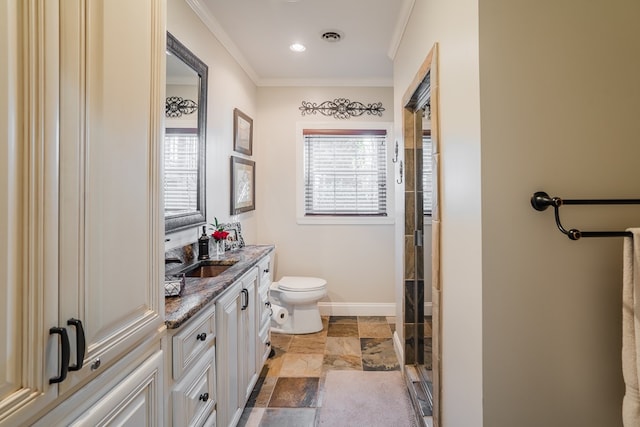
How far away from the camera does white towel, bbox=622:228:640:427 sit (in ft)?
3.18

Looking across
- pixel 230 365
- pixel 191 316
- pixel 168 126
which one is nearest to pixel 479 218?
A: pixel 191 316

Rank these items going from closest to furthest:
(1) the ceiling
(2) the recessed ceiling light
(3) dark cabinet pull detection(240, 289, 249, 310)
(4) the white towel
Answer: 1. (4) the white towel
2. (3) dark cabinet pull detection(240, 289, 249, 310)
3. (1) the ceiling
4. (2) the recessed ceiling light

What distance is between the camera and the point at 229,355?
1.71m

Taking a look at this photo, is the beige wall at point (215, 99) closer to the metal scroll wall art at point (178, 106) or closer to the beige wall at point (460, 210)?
the metal scroll wall art at point (178, 106)

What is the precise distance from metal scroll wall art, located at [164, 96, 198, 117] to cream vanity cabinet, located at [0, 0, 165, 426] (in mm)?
1040

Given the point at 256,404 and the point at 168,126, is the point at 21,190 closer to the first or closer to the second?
the point at 168,126

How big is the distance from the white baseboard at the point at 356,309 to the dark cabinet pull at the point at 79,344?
128 inches

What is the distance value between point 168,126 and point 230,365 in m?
1.38

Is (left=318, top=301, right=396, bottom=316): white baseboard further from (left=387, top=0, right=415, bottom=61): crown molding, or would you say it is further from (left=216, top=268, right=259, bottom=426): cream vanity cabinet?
(left=387, top=0, right=415, bottom=61): crown molding

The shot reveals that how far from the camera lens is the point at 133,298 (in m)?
0.92

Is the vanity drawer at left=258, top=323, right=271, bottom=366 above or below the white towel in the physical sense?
below

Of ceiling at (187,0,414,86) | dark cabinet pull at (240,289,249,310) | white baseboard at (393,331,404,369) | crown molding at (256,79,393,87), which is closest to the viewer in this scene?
dark cabinet pull at (240,289,249,310)

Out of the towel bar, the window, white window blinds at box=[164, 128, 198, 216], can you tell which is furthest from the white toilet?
the towel bar

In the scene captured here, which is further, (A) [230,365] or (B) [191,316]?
(A) [230,365]
